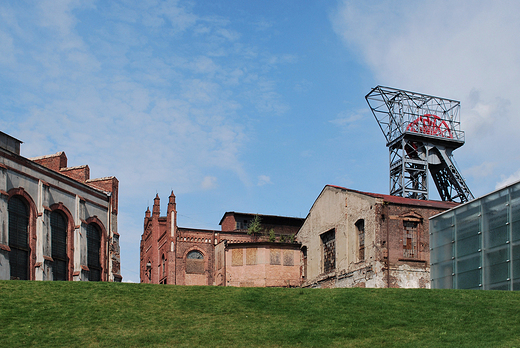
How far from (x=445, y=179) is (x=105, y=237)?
117ft

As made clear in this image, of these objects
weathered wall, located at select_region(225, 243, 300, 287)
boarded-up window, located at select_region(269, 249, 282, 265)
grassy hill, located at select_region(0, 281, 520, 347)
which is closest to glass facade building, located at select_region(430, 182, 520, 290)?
grassy hill, located at select_region(0, 281, 520, 347)

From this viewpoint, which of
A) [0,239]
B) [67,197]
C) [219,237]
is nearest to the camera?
[0,239]

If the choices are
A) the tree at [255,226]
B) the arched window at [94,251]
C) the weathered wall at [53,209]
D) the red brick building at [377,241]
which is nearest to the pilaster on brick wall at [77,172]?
the weathered wall at [53,209]

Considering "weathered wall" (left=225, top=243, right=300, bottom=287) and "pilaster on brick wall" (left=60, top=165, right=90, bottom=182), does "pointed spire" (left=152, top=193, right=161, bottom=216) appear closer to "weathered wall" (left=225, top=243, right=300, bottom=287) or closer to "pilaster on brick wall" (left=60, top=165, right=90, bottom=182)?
"weathered wall" (left=225, top=243, right=300, bottom=287)

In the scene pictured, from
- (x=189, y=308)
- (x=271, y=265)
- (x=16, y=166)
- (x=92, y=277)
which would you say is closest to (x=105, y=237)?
(x=92, y=277)

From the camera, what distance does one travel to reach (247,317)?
19.4m

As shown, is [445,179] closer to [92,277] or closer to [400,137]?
[400,137]

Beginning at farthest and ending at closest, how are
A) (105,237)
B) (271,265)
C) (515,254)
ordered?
(271,265) < (105,237) < (515,254)

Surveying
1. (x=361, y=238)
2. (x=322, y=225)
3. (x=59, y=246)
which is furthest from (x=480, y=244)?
(x=59, y=246)

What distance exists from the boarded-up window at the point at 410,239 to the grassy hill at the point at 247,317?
12.0m

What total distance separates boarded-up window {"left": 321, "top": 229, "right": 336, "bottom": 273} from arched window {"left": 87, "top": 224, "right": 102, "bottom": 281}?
48.3 ft

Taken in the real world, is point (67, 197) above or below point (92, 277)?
above

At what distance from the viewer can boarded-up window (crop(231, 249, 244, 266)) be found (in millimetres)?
46812

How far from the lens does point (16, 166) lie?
104ft
